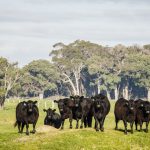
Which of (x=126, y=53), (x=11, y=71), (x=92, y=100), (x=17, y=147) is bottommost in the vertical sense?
(x=17, y=147)

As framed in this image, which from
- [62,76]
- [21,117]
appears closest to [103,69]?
[62,76]

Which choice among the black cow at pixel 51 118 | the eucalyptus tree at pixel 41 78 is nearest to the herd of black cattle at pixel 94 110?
the black cow at pixel 51 118

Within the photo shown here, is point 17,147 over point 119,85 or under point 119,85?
under

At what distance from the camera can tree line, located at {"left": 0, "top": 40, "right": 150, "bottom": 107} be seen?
132 metres

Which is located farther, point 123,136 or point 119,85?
point 119,85

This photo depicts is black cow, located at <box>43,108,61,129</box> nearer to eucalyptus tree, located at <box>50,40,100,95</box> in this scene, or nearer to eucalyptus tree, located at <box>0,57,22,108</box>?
eucalyptus tree, located at <box>0,57,22,108</box>

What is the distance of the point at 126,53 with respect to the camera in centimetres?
13888

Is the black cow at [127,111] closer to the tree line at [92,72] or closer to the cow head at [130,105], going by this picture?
the cow head at [130,105]

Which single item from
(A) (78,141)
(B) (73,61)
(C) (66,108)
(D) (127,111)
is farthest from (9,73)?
(A) (78,141)

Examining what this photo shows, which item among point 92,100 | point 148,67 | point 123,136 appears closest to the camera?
point 123,136

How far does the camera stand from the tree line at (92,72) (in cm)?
13200

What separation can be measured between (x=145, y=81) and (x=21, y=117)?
102 meters

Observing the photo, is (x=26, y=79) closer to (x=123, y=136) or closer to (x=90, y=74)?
(x=90, y=74)

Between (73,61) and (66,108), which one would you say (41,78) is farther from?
(66,108)
